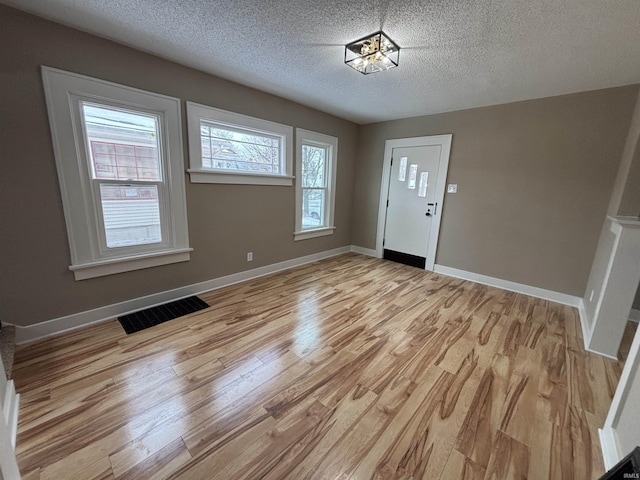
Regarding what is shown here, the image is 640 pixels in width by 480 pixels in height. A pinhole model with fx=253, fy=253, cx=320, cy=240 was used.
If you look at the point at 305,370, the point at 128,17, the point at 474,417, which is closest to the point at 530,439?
the point at 474,417

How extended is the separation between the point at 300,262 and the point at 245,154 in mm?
1854

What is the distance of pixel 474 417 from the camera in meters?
1.50

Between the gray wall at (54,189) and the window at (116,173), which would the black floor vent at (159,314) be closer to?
the gray wall at (54,189)

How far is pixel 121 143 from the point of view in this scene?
7.47 ft

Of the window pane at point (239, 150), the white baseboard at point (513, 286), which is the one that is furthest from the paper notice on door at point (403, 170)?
the window pane at point (239, 150)

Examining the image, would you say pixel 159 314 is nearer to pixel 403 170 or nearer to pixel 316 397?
pixel 316 397

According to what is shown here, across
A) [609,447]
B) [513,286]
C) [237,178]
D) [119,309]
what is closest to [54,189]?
[119,309]

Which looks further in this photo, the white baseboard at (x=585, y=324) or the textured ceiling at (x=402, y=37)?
the white baseboard at (x=585, y=324)

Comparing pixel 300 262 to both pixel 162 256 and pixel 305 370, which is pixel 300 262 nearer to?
pixel 162 256

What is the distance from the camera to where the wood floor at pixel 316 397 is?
1.23 meters

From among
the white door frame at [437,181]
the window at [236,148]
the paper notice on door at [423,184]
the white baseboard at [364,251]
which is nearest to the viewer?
the window at [236,148]

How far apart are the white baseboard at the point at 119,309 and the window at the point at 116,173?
1.14 feet

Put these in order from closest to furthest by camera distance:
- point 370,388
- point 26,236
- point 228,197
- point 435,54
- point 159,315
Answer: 1. point 370,388
2. point 26,236
3. point 435,54
4. point 159,315
5. point 228,197

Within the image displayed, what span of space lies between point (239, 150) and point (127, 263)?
5.67 feet
